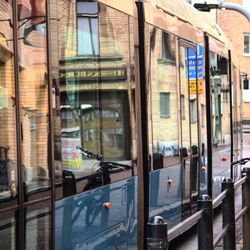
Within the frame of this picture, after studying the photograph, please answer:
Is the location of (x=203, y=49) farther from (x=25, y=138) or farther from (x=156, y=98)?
(x=25, y=138)

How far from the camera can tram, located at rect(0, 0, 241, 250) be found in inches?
159

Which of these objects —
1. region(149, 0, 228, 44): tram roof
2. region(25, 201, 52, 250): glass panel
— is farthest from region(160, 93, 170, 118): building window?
region(25, 201, 52, 250): glass panel

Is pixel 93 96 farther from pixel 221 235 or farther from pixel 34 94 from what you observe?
pixel 221 235

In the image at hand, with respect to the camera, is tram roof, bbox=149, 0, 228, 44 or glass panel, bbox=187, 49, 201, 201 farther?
glass panel, bbox=187, 49, 201, 201

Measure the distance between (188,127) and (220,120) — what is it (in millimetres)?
2793

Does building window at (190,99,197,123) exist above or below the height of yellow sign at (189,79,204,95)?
below

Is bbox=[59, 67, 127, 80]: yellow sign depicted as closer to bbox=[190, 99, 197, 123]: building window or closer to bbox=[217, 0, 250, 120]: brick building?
bbox=[190, 99, 197, 123]: building window

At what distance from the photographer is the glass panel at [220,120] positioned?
10223 millimetres

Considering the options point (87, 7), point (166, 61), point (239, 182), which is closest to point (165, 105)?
point (166, 61)

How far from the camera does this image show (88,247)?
198 inches

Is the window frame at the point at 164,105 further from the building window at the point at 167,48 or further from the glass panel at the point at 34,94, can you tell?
the glass panel at the point at 34,94

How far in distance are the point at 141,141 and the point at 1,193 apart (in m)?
2.72

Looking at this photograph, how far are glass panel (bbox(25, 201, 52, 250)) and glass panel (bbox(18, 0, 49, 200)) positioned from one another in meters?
0.12

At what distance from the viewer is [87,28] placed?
203 inches
